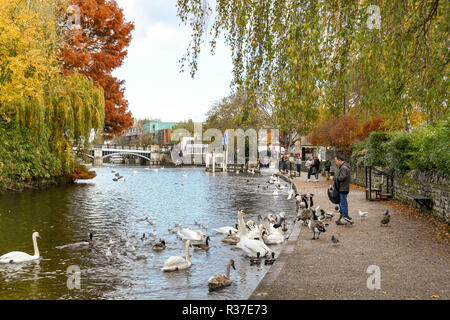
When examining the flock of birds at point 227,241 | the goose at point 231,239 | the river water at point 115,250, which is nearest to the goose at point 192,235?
the flock of birds at point 227,241

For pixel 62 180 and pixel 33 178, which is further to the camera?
pixel 62 180

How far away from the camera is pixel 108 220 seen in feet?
55.7

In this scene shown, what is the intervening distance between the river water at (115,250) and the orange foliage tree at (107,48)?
18042mm

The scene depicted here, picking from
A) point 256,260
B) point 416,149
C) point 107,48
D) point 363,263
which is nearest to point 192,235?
point 256,260

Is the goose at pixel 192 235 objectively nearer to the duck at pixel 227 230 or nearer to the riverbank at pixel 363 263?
the duck at pixel 227 230

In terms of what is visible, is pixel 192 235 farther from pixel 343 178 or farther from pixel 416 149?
pixel 416 149

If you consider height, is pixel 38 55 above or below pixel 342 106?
above

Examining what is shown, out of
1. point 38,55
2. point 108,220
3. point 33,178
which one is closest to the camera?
point 108,220

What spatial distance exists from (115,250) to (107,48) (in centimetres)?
3322

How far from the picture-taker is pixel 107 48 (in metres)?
41.4

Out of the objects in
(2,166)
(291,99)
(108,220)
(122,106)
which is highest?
(122,106)
